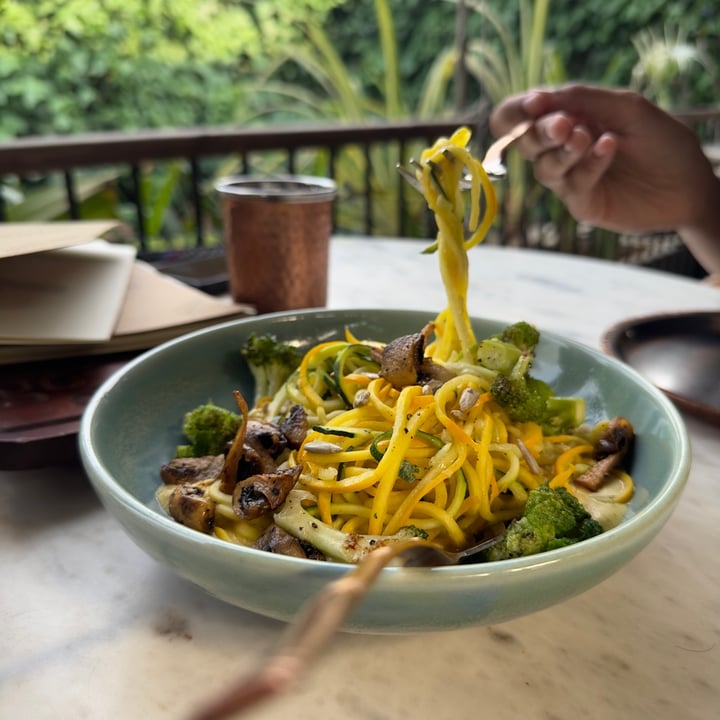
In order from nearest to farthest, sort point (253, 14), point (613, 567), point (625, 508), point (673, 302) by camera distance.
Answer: point (613, 567), point (625, 508), point (673, 302), point (253, 14)

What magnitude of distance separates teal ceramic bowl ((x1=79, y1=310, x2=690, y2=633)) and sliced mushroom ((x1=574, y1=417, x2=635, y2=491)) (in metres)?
0.02

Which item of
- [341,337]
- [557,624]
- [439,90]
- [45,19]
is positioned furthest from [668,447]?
[45,19]

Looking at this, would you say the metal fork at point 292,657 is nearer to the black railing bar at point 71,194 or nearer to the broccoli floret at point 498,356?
the broccoli floret at point 498,356

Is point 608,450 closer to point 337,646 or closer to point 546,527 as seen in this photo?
Result: point 546,527

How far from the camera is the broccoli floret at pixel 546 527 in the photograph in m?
0.60

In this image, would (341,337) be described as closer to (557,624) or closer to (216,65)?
(557,624)

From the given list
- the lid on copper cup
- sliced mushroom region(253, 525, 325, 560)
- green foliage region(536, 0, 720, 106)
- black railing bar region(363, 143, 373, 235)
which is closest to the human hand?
the lid on copper cup

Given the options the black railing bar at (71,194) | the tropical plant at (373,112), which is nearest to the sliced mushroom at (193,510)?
the black railing bar at (71,194)

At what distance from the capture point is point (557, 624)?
638 millimetres

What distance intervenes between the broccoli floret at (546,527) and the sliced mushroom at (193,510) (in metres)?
0.26

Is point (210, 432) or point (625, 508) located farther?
point (210, 432)

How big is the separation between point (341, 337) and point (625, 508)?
492 millimetres

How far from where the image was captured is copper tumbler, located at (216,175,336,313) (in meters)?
1.22

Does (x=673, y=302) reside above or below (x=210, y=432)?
below
